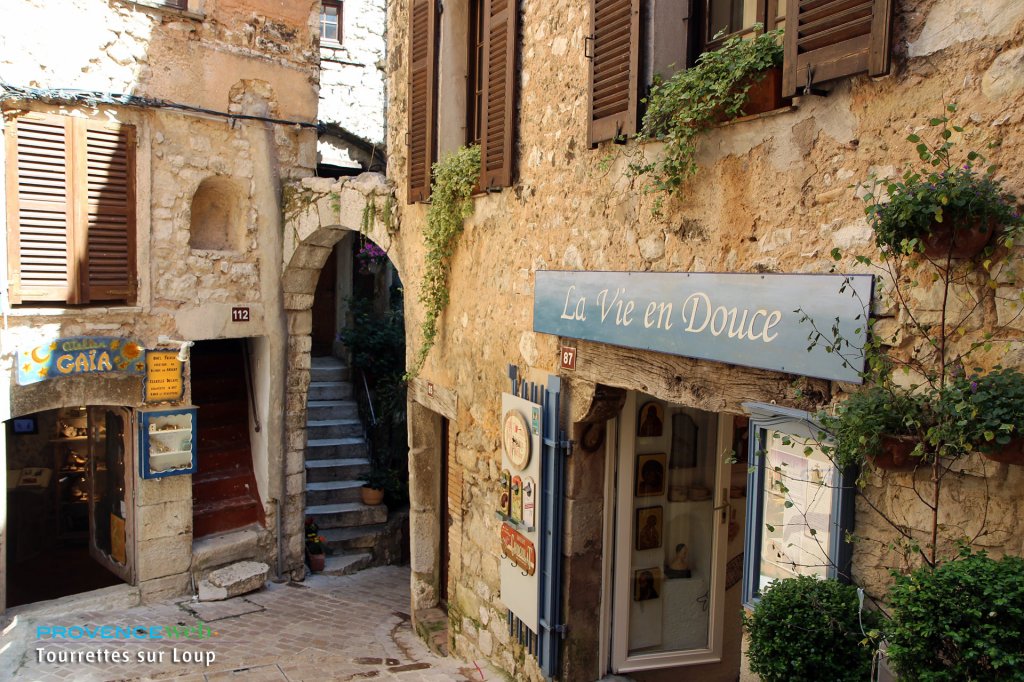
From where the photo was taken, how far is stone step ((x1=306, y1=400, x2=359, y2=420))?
1164 centimetres

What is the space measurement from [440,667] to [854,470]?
4.64m

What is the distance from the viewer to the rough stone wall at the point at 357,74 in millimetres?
14273

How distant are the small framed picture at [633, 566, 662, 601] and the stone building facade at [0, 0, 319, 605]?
494 cm

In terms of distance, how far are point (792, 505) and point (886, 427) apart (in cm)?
59

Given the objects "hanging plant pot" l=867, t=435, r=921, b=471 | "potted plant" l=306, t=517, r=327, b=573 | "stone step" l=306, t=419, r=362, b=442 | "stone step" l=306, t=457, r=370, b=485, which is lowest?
"potted plant" l=306, t=517, r=327, b=573

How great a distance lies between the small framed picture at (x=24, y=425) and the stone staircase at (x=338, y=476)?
3155mm

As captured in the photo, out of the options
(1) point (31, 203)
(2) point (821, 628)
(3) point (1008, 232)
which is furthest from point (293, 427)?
(3) point (1008, 232)

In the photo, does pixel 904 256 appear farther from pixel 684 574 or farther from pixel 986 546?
pixel 684 574

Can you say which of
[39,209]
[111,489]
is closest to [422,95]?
[39,209]

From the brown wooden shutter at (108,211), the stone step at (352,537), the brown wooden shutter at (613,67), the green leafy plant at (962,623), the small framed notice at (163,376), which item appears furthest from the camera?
the stone step at (352,537)

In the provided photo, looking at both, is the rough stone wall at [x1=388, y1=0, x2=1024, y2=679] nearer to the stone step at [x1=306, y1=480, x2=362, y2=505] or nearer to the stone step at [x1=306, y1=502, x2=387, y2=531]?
the stone step at [x1=306, y1=502, x2=387, y2=531]

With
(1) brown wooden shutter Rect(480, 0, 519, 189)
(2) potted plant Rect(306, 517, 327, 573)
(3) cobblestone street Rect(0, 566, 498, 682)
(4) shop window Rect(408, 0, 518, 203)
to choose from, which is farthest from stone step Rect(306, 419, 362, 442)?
(1) brown wooden shutter Rect(480, 0, 519, 189)

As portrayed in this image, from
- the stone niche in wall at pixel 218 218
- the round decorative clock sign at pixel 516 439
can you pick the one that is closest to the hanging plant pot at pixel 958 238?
the round decorative clock sign at pixel 516 439

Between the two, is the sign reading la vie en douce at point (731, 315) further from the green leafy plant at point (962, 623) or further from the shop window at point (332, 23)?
the shop window at point (332, 23)
